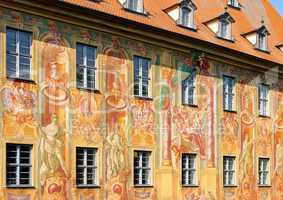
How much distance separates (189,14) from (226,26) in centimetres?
268

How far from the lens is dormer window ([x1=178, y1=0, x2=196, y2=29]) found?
25.0 meters

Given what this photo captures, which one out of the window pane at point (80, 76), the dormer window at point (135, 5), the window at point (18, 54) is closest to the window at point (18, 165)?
the window at point (18, 54)

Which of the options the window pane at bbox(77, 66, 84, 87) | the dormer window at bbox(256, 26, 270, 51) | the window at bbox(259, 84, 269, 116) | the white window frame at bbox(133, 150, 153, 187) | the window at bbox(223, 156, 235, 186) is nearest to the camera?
the window pane at bbox(77, 66, 84, 87)

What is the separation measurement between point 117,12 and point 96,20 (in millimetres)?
1057

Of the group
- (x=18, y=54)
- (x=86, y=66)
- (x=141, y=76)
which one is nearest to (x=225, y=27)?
(x=141, y=76)

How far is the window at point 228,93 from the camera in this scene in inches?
1063

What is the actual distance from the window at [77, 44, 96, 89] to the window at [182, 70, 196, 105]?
452 cm

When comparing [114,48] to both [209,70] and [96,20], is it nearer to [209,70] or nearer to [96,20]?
[96,20]

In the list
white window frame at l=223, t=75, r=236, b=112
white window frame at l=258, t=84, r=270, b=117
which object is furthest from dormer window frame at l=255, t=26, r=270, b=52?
white window frame at l=223, t=75, r=236, b=112

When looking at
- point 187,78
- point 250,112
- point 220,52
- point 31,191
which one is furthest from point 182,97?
point 31,191

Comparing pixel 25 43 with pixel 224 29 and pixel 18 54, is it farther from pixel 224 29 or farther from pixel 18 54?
pixel 224 29

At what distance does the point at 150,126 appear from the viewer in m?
23.2

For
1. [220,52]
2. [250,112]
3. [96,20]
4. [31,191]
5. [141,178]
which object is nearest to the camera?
[31,191]

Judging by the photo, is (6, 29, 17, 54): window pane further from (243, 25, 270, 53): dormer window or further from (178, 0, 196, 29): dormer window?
(243, 25, 270, 53): dormer window
